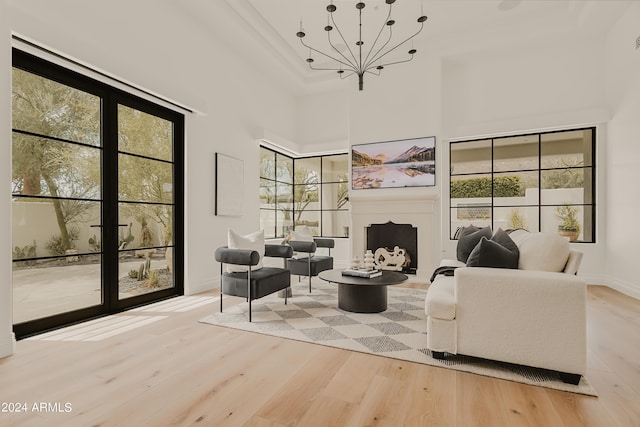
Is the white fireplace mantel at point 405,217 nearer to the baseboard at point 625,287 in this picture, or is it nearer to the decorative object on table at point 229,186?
the decorative object on table at point 229,186

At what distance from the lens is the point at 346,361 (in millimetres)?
2180

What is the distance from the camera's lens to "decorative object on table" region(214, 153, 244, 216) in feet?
14.9

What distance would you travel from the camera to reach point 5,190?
2.23 m

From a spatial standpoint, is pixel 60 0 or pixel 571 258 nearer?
pixel 571 258

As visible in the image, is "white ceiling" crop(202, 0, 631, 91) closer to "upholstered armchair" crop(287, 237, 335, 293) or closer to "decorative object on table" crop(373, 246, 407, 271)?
A: "upholstered armchair" crop(287, 237, 335, 293)

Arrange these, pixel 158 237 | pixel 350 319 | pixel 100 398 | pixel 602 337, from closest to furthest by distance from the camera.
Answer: pixel 100 398 → pixel 602 337 → pixel 350 319 → pixel 158 237

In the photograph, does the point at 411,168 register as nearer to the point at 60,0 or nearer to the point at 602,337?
the point at 602,337

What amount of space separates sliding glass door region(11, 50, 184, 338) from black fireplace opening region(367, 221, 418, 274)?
131 inches

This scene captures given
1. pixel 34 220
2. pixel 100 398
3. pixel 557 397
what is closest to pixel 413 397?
pixel 557 397

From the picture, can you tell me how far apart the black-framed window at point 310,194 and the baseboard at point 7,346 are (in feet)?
14.0

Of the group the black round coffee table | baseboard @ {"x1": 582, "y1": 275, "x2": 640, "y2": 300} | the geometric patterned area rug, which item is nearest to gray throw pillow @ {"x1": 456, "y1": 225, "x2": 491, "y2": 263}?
the geometric patterned area rug

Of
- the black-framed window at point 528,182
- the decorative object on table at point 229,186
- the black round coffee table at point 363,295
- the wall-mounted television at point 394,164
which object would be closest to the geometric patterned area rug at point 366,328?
the black round coffee table at point 363,295

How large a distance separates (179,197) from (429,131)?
4014 millimetres

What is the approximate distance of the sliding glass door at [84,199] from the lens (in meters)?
2.60
